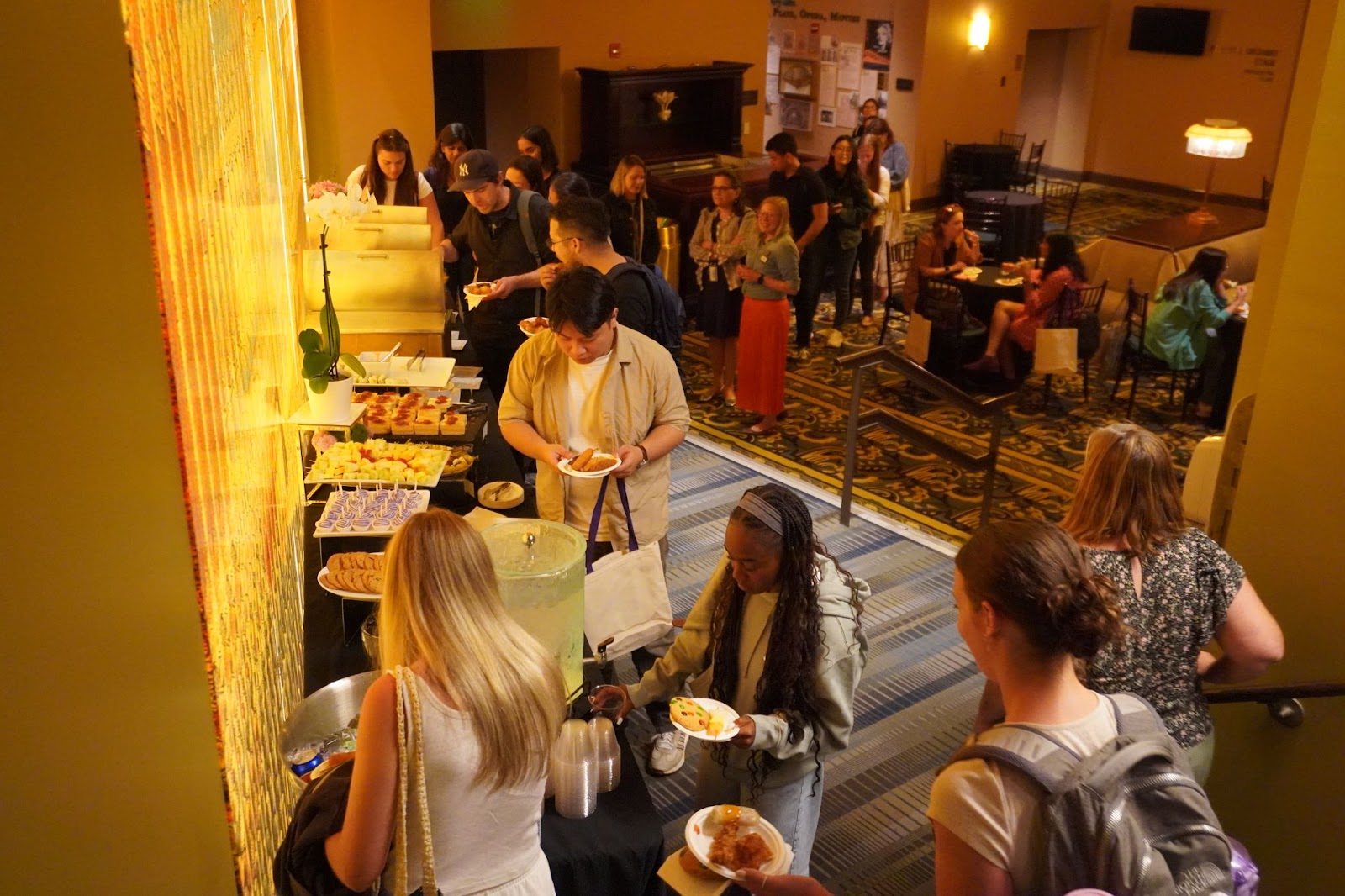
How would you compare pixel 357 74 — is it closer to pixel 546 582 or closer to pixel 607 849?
pixel 546 582

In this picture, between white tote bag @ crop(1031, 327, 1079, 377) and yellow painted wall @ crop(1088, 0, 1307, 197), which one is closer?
white tote bag @ crop(1031, 327, 1079, 377)

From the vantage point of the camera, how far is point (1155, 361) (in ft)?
29.1

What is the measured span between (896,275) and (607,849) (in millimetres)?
9872

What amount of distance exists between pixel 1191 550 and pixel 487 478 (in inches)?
103

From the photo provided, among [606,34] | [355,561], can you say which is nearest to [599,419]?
[355,561]

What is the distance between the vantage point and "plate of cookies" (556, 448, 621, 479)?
11.9 ft

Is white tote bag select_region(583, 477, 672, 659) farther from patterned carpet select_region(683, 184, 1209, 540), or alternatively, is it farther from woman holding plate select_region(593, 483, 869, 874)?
patterned carpet select_region(683, 184, 1209, 540)

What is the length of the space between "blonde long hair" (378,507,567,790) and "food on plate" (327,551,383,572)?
120 cm

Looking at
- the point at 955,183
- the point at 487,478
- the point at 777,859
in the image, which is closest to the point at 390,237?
the point at 487,478

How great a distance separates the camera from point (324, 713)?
2.37m

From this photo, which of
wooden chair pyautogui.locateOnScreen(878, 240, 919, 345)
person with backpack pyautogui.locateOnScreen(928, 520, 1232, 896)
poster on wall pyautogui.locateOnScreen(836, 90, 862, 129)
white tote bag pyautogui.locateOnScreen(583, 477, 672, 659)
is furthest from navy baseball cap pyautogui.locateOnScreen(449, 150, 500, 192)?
poster on wall pyautogui.locateOnScreen(836, 90, 862, 129)

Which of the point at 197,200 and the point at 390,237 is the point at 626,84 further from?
the point at 197,200

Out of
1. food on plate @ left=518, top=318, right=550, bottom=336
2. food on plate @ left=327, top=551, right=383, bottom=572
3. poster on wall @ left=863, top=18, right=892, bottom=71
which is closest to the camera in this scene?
food on plate @ left=327, top=551, right=383, bottom=572

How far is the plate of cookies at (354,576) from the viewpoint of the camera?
3.02 m
